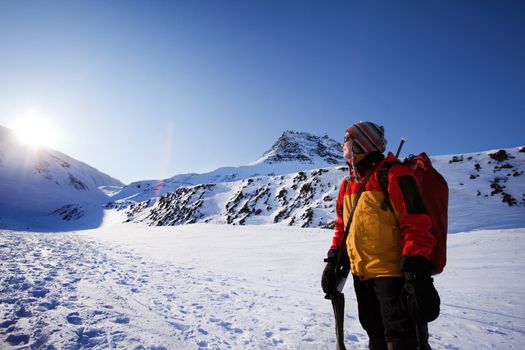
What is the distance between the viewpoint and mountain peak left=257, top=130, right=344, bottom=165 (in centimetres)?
9869

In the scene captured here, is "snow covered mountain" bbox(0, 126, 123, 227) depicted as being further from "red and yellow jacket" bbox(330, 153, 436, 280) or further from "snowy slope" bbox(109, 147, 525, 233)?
"red and yellow jacket" bbox(330, 153, 436, 280)

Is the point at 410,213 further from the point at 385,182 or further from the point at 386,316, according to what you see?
the point at 386,316

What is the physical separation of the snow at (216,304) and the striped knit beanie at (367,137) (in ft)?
8.52

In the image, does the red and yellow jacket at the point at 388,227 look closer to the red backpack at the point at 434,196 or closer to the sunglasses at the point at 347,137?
the red backpack at the point at 434,196

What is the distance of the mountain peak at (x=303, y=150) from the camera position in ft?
324

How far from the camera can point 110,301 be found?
473 cm

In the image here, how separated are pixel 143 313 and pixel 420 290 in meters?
4.07

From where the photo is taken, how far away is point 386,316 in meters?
2.21

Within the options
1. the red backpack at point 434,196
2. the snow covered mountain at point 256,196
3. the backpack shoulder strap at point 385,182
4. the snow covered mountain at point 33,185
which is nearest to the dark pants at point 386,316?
the red backpack at point 434,196

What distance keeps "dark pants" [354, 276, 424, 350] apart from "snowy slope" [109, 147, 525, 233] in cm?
1419

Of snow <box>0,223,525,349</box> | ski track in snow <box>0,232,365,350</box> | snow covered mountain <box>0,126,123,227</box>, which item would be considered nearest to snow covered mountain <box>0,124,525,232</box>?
snow covered mountain <box>0,126,123,227</box>

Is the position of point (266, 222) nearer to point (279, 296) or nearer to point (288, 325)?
point (279, 296)

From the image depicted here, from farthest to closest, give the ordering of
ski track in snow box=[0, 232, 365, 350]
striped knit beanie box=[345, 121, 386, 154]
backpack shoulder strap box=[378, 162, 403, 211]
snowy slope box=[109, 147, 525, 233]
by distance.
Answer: snowy slope box=[109, 147, 525, 233] → ski track in snow box=[0, 232, 365, 350] → striped knit beanie box=[345, 121, 386, 154] → backpack shoulder strap box=[378, 162, 403, 211]

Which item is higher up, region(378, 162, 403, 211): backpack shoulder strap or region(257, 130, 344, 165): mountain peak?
region(257, 130, 344, 165): mountain peak
